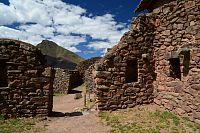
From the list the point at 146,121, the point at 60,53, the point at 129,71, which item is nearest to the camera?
the point at 146,121

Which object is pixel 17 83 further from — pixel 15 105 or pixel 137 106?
pixel 137 106

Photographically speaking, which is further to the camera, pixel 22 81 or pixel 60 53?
pixel 60 53

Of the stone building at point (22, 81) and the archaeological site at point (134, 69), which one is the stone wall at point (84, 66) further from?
the stone building at point (22, 81)

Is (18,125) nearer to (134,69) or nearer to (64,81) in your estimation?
(134,69)

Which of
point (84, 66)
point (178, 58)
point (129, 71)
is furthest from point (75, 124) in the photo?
point (84, 66)

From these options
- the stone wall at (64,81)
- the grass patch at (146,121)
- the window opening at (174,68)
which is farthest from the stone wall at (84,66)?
the window opening at (174,68)

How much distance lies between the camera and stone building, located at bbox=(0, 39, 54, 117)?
10.1 metres

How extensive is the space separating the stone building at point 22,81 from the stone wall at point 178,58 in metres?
4.67

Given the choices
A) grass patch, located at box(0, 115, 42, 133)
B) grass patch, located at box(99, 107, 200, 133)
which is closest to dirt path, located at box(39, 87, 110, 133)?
grass patch, located at box(99, 107, 200, 133)

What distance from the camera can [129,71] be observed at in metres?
11.2

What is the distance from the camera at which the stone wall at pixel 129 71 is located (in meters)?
10.7

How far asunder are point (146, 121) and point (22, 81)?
4973mm

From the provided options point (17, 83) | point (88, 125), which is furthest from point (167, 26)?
point (17, 83)

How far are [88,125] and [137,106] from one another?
2.59 meters
